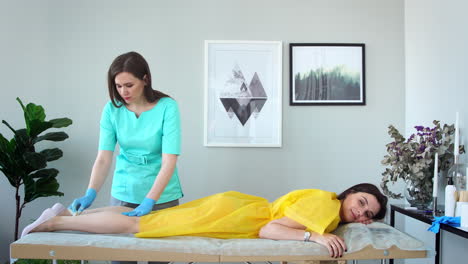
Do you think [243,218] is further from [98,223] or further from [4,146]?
[4,146]

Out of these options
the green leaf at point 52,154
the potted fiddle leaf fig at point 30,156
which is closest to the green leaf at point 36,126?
the potted fiddle leaf fig at point 30,156

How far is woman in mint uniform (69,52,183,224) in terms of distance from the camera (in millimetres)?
1974

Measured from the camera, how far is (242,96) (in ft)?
9.67

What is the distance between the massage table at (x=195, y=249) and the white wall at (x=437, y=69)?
3.22 ft

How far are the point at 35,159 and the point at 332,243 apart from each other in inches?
71.7

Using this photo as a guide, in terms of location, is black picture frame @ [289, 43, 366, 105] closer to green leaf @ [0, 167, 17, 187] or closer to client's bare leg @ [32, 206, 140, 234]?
client's bare leg @ [32, 206, 140, 234]

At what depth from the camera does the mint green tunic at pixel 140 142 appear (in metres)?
2.02

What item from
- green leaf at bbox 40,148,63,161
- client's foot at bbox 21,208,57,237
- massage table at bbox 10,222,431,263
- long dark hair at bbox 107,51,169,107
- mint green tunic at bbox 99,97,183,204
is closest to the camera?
massage table at bbox 10,222,431,263

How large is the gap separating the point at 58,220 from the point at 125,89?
607mm

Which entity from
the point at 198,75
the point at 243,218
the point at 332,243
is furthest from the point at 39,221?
the point at 198,75

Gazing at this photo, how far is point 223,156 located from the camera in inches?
116

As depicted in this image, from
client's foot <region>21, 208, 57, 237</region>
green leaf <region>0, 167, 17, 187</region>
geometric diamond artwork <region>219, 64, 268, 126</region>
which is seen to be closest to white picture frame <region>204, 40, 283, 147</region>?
geometric diamond artwork <region>219, 64, 268, 126</region>


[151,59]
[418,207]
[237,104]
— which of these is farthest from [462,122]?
[151,59]

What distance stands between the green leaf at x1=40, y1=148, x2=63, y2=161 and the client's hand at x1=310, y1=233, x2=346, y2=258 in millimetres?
1775
